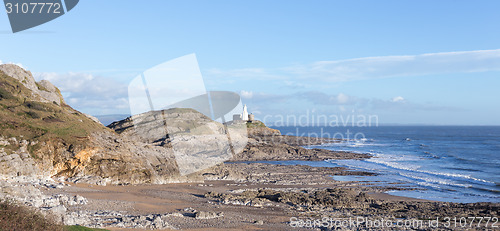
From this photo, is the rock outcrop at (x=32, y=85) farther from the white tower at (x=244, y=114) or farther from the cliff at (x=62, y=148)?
the white tower at (x=244, y=114)

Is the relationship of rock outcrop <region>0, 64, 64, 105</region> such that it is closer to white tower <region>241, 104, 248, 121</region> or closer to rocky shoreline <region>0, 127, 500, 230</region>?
rocky shoreline <region>0, 127, 500, 230</region>

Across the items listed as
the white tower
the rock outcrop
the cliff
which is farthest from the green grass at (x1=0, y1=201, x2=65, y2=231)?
the white tower

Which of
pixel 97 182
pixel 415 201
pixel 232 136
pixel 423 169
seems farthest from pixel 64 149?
pixel 232 136

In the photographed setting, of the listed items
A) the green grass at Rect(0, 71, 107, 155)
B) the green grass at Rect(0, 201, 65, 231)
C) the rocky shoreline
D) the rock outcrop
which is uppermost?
the rock outcrop

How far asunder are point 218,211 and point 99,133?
47.5ft

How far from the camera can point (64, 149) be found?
2575 centimetres

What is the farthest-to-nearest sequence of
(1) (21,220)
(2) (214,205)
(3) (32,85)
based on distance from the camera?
(3) (32,85), (2) (214,205), (1) (21,220)

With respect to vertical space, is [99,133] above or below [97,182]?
above

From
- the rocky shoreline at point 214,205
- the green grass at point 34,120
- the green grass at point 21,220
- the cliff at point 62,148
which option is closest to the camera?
the green grass at point 21,220

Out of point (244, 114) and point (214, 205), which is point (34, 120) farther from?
point (244, 114)

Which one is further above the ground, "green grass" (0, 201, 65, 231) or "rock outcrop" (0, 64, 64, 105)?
"rock outcrop" (0, 64, 64, 105)

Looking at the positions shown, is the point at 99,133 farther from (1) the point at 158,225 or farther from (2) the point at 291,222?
(2) the point at 291,222

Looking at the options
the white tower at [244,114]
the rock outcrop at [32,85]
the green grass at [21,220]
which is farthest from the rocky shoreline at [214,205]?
the white tower at [244,114]

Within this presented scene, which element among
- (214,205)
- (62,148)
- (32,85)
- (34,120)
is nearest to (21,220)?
(214,205)
